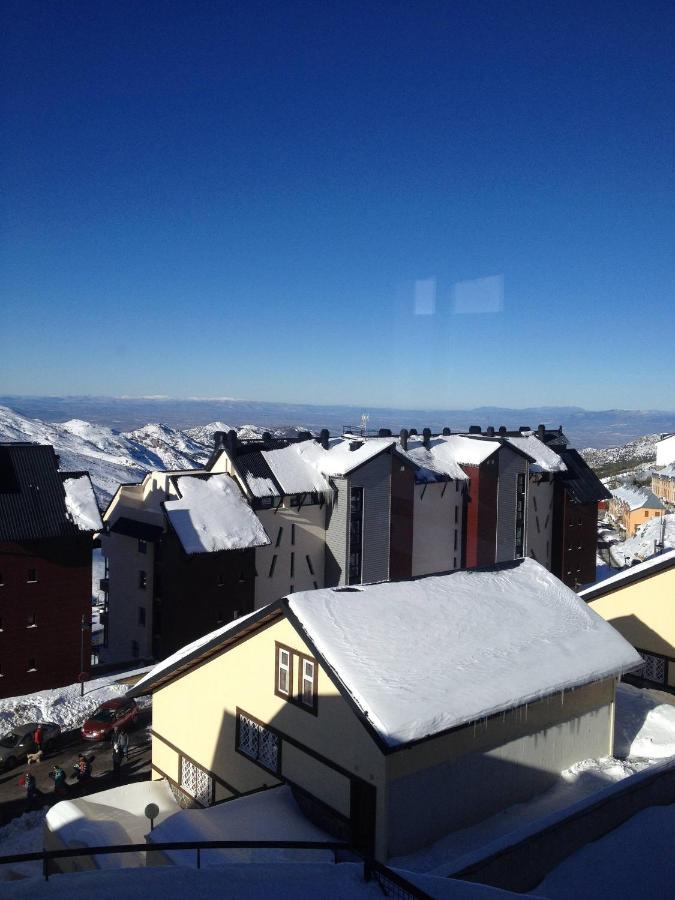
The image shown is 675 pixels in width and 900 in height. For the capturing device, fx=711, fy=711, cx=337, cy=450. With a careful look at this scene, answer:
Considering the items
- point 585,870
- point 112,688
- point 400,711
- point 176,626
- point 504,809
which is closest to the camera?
point 585,870

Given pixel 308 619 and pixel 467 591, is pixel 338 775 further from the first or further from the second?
A: pixel 467 591

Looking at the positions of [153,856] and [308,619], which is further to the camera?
[308,619]

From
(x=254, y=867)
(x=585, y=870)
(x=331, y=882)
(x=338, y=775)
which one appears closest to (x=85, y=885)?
(x=254, y=867)

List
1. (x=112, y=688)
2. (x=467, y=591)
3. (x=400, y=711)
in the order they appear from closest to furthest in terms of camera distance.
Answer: (x=400, y=711)
(x=467, y=591)
(x=112, y=688)

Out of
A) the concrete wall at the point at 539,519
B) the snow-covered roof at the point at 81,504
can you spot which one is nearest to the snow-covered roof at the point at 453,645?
the snow-covered roof at the point at 81,504

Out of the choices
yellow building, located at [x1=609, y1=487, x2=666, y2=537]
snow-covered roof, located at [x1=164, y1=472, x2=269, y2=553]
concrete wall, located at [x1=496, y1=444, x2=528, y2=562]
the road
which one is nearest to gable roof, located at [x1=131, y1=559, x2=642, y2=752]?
the road

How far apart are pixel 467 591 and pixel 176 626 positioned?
38.1 ft

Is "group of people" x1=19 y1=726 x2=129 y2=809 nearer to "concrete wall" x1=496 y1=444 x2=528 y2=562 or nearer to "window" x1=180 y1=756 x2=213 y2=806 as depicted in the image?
"window" x1=180 y1=756 x2=213 y2=806

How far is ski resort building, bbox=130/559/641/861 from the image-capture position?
8.21 metres

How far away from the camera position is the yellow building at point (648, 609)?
44.2ft

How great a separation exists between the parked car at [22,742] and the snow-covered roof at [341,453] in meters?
11.3

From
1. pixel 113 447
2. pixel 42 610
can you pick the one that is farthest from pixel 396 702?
pixel 113 447

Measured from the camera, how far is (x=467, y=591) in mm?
11047

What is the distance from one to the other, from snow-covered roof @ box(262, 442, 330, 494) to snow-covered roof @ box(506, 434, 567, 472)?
9212 mm
